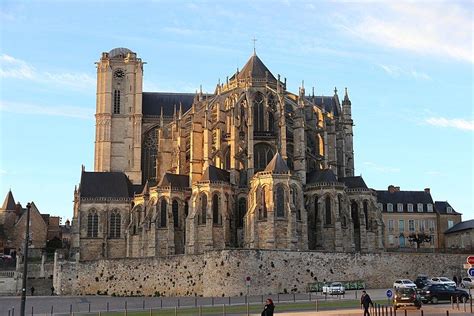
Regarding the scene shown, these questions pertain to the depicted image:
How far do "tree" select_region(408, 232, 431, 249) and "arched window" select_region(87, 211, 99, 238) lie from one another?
32826mm

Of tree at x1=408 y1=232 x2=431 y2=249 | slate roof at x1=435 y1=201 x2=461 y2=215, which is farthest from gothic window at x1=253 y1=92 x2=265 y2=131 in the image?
slate roof at x1=435 y1=201 x2=461 y2=215

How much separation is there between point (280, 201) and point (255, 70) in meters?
18.3

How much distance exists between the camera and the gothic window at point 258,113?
65812mm

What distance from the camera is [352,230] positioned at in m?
59.1

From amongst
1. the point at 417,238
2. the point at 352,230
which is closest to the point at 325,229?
the point at 352,230

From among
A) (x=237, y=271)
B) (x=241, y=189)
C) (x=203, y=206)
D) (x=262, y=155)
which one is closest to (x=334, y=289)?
(x=237, y=271)

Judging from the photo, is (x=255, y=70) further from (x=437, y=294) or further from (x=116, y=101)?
(x=437, y=294)

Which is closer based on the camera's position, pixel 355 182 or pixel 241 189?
pixel 241 189

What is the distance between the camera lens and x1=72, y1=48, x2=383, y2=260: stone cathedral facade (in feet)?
185

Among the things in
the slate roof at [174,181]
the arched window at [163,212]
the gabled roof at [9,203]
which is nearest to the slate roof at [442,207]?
the slate roof at [174,181]

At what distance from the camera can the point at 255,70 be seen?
68938mm

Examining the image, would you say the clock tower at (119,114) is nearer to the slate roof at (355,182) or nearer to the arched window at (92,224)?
the arched window at (92,224)

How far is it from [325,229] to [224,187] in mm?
9470

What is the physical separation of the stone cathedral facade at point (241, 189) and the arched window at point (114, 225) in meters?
0.10
